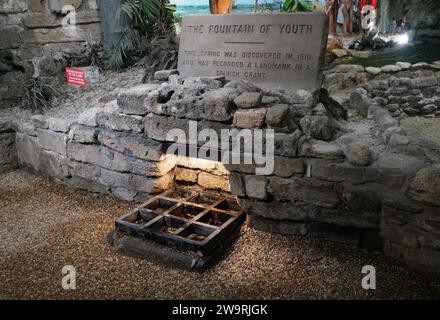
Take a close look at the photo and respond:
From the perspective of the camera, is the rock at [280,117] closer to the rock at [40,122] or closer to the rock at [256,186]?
the rock at [256,186]

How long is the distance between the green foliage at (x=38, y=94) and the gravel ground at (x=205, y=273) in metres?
2.12

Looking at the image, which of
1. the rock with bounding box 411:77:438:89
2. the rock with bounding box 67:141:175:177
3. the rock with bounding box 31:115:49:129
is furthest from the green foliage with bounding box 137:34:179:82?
the rock with bounding box 411:77:438:89

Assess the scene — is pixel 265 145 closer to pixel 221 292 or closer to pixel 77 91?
pixel 221 292

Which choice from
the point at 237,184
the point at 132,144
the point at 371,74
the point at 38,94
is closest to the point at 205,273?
the point at 237,184

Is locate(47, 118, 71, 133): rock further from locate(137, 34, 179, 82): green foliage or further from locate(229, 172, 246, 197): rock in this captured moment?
locate(229, 172, 246, 197): rock

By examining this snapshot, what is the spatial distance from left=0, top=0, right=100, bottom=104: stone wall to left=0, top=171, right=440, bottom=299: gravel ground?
2.78m

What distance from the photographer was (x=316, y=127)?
9.45 ft

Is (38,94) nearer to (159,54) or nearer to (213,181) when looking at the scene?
(159,54)

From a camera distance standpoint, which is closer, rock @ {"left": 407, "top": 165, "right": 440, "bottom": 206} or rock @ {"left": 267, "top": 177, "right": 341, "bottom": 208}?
rock @ {"left": 407, "top": 165, "right": 440, "bottom": 206}

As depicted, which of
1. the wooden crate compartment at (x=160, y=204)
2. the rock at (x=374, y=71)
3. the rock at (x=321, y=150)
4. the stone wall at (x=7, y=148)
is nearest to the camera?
the rock at (x=321, y=150)

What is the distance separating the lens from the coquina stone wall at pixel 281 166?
2.48m

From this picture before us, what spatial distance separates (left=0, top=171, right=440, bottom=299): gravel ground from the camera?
243 centimetres

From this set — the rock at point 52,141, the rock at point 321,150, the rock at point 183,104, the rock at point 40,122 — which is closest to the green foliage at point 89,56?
the rock at point 40,122

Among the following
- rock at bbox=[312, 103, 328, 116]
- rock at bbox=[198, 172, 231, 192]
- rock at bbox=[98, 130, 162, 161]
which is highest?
rock at bbox=[312, 103, 328, 116]
